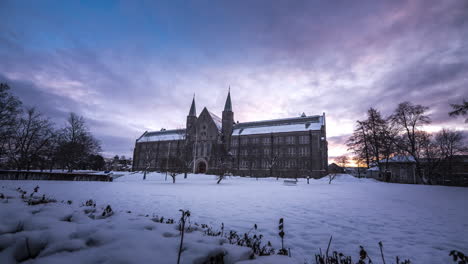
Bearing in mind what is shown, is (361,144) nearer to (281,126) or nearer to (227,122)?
(281,126)

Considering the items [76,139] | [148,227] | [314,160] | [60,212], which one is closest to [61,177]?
[76,139]

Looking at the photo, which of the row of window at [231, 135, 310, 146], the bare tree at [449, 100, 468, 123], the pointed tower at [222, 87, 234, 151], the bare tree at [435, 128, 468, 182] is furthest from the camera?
the pointed tower at [222, 87, 234, 151]

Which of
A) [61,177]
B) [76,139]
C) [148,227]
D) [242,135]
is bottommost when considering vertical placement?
[61,177]

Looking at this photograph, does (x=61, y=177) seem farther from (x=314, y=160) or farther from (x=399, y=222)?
(x=314, y=160)

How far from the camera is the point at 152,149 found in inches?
2704

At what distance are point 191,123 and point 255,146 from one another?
2200 centimetres

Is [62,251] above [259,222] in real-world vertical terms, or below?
above

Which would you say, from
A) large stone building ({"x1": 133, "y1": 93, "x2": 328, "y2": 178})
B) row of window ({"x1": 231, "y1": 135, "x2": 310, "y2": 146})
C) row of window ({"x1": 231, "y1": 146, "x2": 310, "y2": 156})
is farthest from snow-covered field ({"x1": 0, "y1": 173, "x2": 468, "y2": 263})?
row of window ({"x1": 231, "y1": 135, "x2": 310, "y2": 146})

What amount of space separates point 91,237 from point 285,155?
160ft

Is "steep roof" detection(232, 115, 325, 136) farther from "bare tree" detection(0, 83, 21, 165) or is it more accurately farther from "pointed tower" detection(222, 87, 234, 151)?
"bare tree" detection(0, 83, 21, 165)

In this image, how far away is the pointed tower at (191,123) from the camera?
55.6 meters

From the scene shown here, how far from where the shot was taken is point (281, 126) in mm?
53250

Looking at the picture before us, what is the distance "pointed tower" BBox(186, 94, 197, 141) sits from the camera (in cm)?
5556

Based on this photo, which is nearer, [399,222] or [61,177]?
[399,222]
